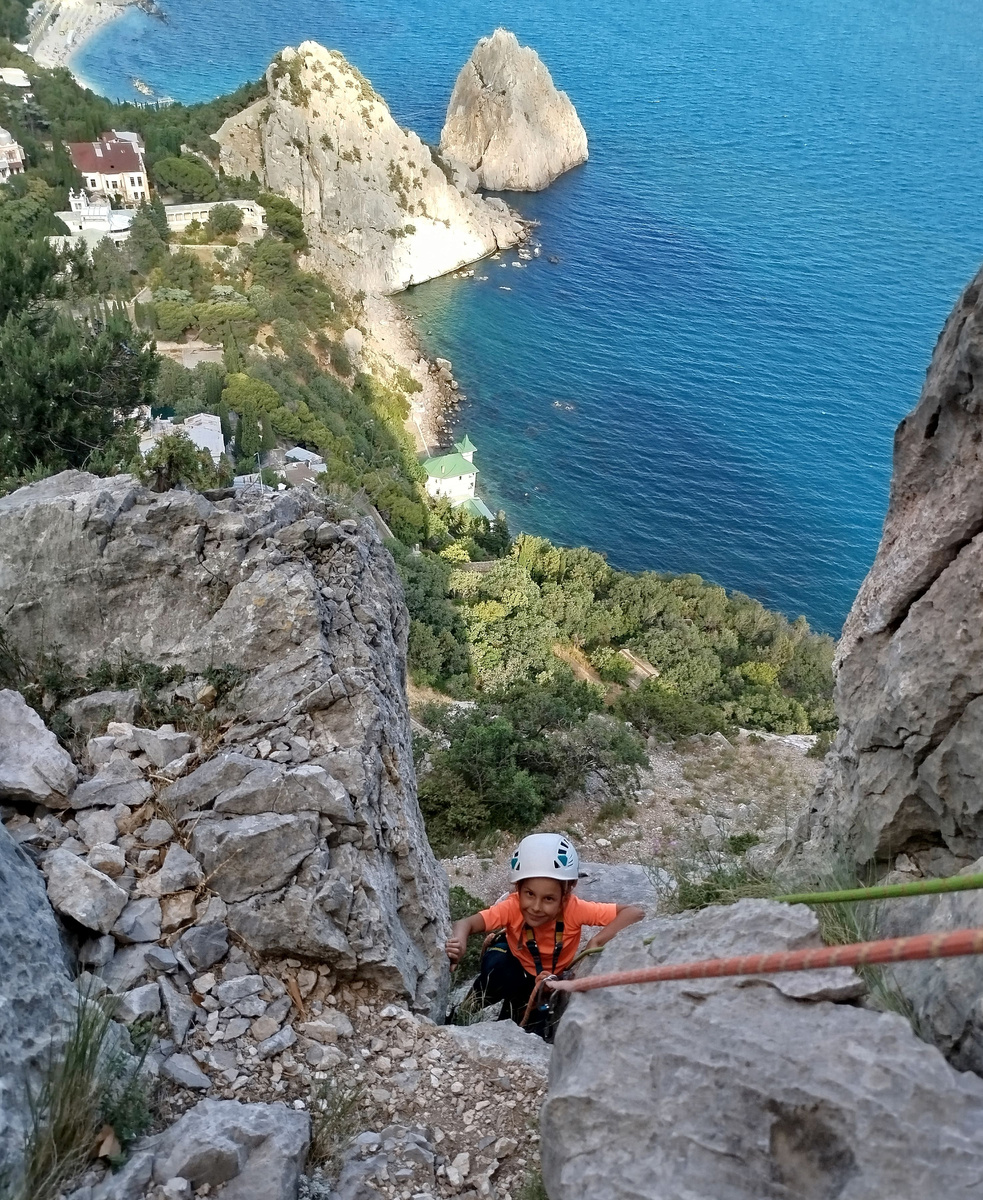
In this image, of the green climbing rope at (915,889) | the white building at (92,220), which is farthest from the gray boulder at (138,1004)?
the white building at (92,220)

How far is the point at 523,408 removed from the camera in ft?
222

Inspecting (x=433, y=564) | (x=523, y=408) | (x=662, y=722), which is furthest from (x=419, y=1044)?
(x=523, y=408)

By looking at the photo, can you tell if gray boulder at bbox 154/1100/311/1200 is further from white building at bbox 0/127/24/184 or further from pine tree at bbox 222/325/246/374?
white building at bbox 0/127/24/184

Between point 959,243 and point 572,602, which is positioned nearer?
point 572,602

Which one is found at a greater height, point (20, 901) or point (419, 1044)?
point (20, 901)

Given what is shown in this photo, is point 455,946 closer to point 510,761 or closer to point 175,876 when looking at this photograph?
point 175,876

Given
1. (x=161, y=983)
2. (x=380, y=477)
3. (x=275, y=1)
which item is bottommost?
(x=380, y=477)

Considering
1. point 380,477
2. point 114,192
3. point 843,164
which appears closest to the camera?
point 380,477

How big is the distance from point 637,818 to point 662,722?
686 centimetres

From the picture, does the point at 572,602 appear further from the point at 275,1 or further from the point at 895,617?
the point at 275,1

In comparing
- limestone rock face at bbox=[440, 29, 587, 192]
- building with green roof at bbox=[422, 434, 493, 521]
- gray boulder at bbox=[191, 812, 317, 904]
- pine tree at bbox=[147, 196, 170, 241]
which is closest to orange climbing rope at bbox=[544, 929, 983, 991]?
gray boulder at bbox=[191, 812, 317, 904]

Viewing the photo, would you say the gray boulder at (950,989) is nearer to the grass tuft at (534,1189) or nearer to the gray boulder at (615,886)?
the grass tuft at (534,1189)

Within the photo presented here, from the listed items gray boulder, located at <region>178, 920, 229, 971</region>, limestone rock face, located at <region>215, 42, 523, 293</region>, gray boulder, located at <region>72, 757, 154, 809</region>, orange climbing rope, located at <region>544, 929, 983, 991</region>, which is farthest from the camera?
limestone rock face, located at <region>215, 42, 523, 293</region>

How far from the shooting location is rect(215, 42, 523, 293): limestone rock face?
78.9m
